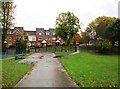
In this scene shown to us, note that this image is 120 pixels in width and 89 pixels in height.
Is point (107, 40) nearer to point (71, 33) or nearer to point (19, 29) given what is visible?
point (71, 33)

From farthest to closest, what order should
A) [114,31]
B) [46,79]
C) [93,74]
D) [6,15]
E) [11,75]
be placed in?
[6,15] < [114,31] < [93,74] < [11,75] < [46,79]

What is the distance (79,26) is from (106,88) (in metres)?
54.2

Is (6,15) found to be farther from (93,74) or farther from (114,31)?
(93,74)

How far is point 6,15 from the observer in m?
49.0

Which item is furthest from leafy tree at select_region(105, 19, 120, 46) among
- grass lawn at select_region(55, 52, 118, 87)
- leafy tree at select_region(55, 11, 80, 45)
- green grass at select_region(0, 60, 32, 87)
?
green grass at select_region(0, 60, 32, 87)

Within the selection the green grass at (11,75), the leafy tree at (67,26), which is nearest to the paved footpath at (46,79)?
the green grass at (11,75)

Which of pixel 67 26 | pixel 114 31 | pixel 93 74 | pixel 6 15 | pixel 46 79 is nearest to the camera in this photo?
pixel 46 79

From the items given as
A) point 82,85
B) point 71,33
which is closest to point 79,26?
point 71,33

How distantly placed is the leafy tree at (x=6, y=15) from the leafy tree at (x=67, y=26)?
18.1 meters

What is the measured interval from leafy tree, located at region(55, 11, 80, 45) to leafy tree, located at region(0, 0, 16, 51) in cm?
1809

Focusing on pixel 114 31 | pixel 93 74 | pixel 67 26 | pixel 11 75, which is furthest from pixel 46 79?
pixel 67 26

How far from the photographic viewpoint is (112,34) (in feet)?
152

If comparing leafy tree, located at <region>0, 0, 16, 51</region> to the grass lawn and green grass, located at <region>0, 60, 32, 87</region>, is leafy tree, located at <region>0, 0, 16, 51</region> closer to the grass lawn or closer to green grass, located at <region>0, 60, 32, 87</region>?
the grass lawn

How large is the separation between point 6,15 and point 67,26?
20347 mm
